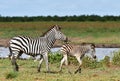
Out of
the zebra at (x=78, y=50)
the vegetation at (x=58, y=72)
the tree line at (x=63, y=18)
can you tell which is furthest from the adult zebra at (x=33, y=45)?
the tree line at (x=63, y=18)

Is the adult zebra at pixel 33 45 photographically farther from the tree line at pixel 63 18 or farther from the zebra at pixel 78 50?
the tree line at pixel 63 18

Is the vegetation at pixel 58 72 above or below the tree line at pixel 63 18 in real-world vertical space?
above

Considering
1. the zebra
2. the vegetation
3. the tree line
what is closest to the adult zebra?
the zebra

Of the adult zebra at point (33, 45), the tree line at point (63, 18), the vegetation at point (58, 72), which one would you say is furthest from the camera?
the tree line at point (63, 18)

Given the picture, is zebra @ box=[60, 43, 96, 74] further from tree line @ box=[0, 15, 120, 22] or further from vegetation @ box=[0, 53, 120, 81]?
tree line @ box=[0, 15, 120, 22]

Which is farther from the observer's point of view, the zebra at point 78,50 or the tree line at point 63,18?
the tree line at point 63,18

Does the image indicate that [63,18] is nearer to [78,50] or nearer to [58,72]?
[78,50]

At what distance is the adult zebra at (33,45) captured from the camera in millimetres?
17453

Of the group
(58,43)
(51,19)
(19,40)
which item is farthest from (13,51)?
(51,19)

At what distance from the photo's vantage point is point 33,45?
17703 mm

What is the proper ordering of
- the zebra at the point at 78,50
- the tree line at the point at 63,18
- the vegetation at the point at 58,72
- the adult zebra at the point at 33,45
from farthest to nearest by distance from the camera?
the tree line at the point at 63,18
the zebra at the point at 78,50
the adult zebra at the point at 33,45
the vegetation at the point at 58,72

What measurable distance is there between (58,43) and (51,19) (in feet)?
110

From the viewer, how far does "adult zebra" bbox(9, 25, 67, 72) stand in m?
17.5

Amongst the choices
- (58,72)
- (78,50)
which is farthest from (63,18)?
(58,72)
